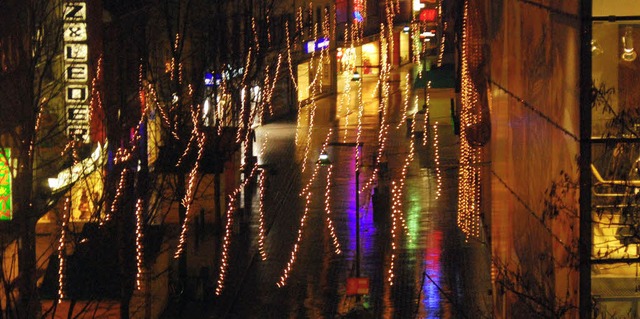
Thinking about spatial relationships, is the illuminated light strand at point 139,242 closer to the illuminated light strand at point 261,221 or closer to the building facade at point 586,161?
the building facade at point 586,161

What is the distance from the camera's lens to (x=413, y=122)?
5150 centimetres

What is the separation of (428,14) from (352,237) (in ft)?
140

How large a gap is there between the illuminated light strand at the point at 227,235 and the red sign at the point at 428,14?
116 feet

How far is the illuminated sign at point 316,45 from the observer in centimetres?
6450

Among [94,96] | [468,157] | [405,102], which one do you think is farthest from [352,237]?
[405,102]

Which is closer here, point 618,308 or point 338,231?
point 618,308

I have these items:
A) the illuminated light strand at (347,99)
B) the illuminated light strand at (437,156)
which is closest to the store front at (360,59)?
the illuminated light strand at (347,99)

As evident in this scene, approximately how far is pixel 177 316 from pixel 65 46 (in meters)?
6.09

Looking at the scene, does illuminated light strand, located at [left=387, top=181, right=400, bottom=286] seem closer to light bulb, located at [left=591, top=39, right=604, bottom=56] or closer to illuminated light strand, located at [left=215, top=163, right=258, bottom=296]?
illuminated light strand, located at [left=215, top=163, right=258, bottom=296]

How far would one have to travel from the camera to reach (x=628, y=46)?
→ 11.1 meters

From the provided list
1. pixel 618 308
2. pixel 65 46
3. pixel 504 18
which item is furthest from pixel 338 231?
pixel 618 308

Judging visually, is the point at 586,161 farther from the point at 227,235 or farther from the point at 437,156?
the point at 437,156

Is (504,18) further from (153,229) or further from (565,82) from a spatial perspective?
(153,229)

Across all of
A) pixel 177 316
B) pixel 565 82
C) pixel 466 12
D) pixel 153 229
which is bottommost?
pixel 177 316
